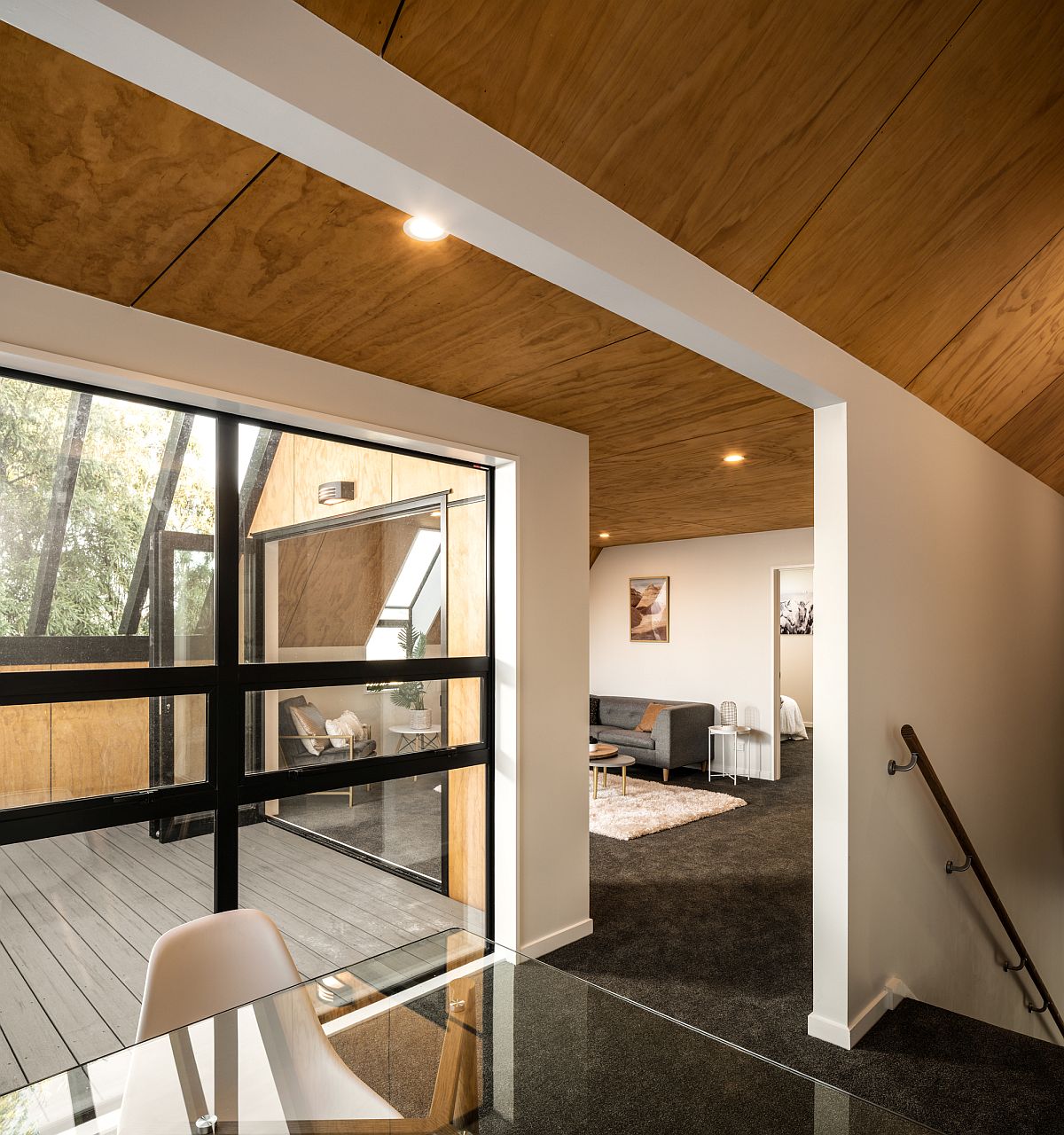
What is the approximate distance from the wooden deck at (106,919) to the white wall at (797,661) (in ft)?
32.5

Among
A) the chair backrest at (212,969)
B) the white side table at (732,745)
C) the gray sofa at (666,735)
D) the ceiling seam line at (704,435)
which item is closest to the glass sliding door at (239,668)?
the chair backrest at (212,969)

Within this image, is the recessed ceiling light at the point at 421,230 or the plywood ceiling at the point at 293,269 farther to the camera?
the recessed ceiling light at the point at 421,230

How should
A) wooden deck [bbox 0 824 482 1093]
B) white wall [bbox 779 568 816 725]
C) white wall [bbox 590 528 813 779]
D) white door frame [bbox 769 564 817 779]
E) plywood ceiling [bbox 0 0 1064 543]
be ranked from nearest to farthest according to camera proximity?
plywood ceiling [bbox 0 0 1064 543]
wooden deck [bbox 0 824 482 1093]
white door frame [bbox 769 564 817 779]
white wall [bbox 590 528 813 779]
white wall [bbox 779 568 816 725]

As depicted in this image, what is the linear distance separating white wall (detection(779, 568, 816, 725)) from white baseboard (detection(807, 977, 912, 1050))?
Result: 355 inches

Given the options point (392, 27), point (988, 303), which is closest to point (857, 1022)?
point (988, 303)

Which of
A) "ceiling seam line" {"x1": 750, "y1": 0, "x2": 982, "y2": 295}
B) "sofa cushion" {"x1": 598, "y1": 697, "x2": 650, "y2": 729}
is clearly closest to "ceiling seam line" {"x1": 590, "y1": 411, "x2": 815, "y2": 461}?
"ceiling seam line" {"x1": 750, "y1": 0, "x2": 982, "y2": 295}

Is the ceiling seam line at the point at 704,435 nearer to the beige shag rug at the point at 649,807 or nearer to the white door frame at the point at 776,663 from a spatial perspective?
the beige shag rug at the point at 649,807

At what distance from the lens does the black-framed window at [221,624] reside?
2176 millimetres

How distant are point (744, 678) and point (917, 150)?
631 centimetres

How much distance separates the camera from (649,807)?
6246mm

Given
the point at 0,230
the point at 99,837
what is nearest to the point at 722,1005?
the point at 99,837

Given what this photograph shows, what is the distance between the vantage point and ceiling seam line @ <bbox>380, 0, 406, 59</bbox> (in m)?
1.28

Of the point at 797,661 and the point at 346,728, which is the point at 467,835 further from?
the point at 797,661

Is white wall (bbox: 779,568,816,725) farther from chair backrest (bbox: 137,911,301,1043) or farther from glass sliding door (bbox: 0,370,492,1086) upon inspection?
chair backrest (bbox: 137,911,301,1043)
